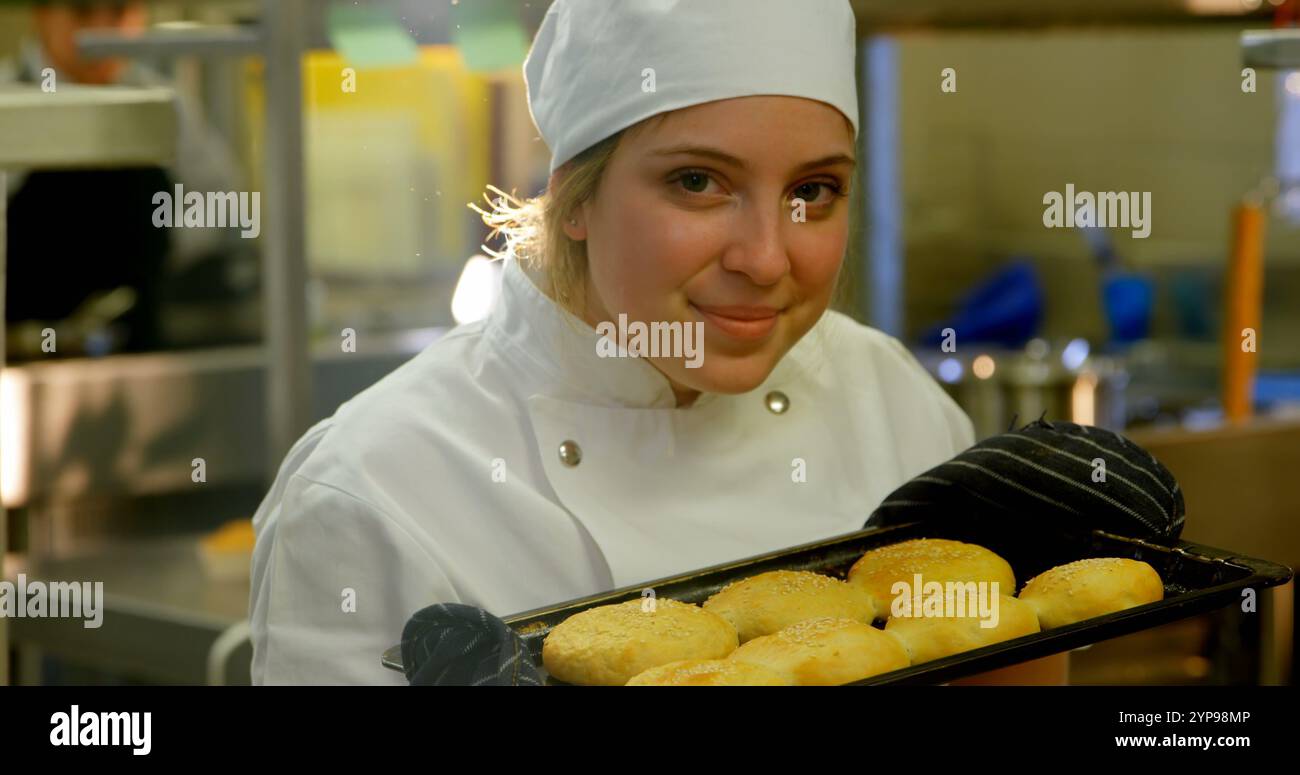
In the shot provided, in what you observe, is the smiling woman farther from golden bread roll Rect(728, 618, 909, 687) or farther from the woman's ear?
golden bread roll Rect(728, 618, 909, 687)

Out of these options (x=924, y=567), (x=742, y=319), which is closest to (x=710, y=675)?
(x=924, y=567)

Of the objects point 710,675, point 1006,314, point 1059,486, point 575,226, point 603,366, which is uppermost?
point 1006,314

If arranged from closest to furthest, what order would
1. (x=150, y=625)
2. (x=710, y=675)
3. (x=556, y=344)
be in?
(x=710, y=675) < (x=556, y=344) < (x=150, y=625)

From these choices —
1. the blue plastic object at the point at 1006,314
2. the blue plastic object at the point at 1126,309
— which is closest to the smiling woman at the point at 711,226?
the blue plastic object at the point at 1126,309

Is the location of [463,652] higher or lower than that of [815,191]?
lower

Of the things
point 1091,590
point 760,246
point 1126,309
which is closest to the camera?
point 1091,590

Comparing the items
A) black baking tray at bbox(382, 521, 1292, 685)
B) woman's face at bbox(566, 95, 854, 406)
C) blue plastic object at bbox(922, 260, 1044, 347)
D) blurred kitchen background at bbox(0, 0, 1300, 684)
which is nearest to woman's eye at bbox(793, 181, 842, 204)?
woman's face at bbox(566, 95, 854, 406)

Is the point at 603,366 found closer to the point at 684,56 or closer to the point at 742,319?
the point at 742,319

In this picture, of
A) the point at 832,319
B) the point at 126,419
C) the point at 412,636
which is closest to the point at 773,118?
the point at 832,319

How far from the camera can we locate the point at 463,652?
0.82 metres

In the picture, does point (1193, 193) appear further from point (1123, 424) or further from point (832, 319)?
point (832, 319)

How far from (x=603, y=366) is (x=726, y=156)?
215mm

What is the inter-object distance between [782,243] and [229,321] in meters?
3.33

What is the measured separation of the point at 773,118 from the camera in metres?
1.01
